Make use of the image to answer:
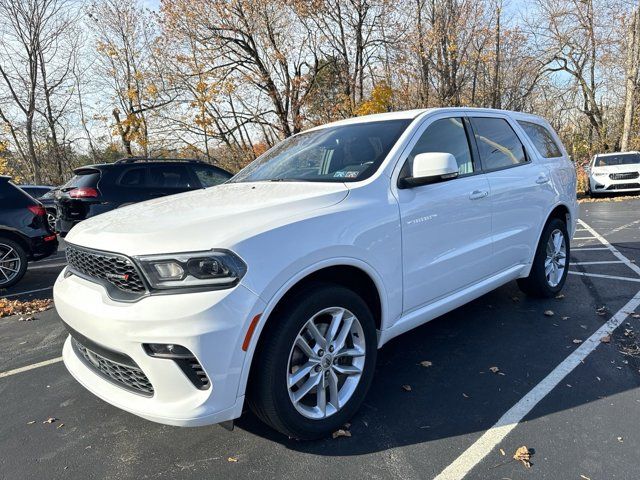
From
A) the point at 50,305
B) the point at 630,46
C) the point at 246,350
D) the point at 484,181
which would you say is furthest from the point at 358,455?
the point at 630,46

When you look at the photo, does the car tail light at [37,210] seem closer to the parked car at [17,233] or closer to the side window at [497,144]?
the parked car at [17,233]

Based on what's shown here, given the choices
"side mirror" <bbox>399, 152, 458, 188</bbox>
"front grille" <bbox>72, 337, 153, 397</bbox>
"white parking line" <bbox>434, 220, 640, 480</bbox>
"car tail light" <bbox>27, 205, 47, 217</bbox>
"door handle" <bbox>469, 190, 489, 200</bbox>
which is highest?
"side mirror" <bbox>399, 152, 458, 188</bbox>

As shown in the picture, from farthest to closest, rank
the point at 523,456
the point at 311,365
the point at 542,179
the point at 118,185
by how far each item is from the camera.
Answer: the point at 118,185, the point at 542,179, the point at 311,365, the point at 523,456

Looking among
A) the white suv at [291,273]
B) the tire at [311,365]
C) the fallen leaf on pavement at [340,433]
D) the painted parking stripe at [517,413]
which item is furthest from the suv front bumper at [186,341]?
the painted parking stripe at [517,413]

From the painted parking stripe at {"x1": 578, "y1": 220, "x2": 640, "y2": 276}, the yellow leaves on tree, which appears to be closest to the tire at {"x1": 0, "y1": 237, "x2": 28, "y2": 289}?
the painted parking stripe at {"x1": 578, "y1": 220, "x2": 640, "y2": 276}

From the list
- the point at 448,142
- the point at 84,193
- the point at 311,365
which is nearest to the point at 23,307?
the point at 84,193

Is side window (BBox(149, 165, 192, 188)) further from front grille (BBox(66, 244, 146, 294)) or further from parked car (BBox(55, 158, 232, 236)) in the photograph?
front grille (BBox(66, 244, 146, 294))

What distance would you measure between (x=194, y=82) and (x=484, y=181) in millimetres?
17122

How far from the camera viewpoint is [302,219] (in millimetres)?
2303

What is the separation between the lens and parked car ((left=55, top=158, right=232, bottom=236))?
24.3 ft

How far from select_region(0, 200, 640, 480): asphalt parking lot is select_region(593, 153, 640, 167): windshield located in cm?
1336

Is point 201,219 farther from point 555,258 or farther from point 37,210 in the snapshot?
point 37,210

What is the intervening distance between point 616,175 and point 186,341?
16.2m

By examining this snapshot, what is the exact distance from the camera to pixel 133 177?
25.9 feet
